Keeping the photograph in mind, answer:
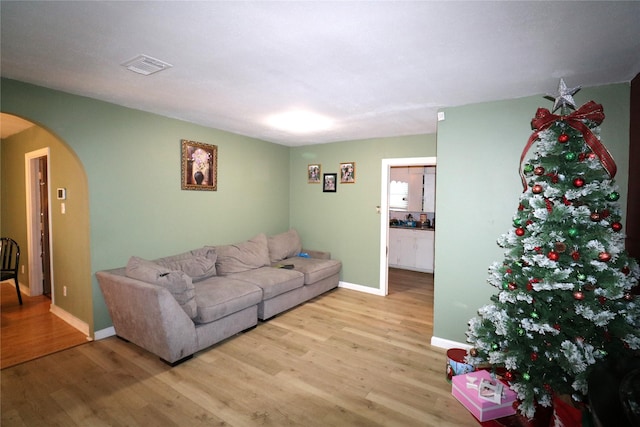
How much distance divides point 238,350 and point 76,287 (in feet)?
6.78

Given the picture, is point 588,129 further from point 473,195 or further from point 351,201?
point 351,201

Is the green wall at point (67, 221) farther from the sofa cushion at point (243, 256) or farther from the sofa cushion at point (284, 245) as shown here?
the sofa cushion at point (284, 245)

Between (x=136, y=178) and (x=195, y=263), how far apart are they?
1.20m

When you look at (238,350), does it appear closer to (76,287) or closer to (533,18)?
(76,287)

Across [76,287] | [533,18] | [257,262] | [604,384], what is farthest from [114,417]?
[533,18]

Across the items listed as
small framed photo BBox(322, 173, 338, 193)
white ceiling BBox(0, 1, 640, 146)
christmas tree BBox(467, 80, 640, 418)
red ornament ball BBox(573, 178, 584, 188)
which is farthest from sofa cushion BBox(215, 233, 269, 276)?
red ornament ball BBox(573, 178, 584, 188)

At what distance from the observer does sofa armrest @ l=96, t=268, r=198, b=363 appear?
8.50 feet

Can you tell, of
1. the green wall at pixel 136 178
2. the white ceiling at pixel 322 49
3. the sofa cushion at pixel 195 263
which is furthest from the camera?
the sofa cushion at pixel 195 263

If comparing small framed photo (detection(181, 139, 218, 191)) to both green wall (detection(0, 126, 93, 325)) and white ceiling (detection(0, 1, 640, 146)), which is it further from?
green wall (detection(0, 126, 93, 325))

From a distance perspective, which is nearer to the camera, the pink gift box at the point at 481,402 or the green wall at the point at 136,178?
the pink gift box at the point at 481,402

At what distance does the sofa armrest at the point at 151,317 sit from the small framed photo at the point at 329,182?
3.18 m

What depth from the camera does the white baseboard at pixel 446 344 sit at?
3104mm

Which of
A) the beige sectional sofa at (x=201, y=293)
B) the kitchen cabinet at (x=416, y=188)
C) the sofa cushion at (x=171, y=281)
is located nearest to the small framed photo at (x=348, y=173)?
the beige sectional sofa at (x=201, y=293)

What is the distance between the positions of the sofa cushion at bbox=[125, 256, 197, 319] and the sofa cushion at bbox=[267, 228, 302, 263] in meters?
2.03
